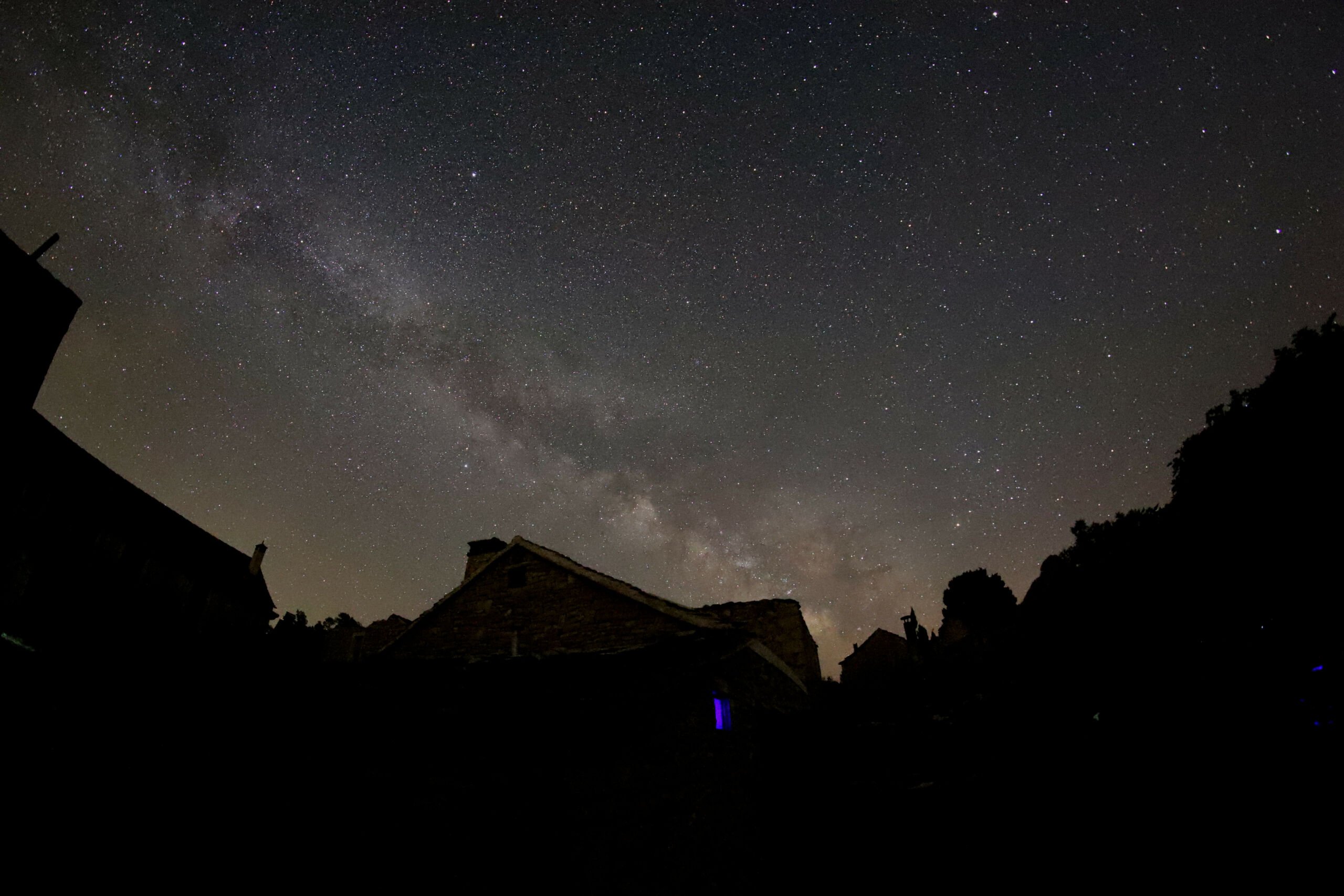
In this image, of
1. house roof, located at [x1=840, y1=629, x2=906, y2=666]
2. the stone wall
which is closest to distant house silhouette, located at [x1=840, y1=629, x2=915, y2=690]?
house roof, located at [x1=840, y1=629, x2=906, y2=666]

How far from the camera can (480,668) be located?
6191 mm

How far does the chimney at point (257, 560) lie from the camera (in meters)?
19.2

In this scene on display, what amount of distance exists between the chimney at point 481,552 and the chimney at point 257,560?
273 inches

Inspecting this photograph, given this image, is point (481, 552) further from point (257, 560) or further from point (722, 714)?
point (722, 714)

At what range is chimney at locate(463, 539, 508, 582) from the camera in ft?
64.2

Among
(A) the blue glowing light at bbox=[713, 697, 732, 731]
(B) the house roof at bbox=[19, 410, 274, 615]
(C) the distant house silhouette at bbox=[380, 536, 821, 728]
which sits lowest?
(A) the blue glowing light at bbox=[713, 697, 732, 731]

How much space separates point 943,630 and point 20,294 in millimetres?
55630

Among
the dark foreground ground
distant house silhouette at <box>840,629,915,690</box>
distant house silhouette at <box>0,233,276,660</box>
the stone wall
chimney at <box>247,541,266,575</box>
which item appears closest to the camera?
the dark foreground ground

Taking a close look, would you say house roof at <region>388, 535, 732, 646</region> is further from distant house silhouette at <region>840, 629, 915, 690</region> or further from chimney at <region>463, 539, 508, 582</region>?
distant house silhouette at <region>840, 629, 915, 690</region>

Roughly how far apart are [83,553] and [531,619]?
10.1 metres

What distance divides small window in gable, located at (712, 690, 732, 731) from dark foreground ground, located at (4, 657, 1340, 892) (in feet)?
0.77

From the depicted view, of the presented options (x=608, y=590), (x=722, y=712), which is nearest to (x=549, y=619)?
(x=608, y=590)

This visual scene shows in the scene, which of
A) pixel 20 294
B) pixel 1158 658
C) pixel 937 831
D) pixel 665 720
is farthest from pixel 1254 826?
pixel 20 294

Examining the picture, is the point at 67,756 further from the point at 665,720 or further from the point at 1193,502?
the point at 1193,502
